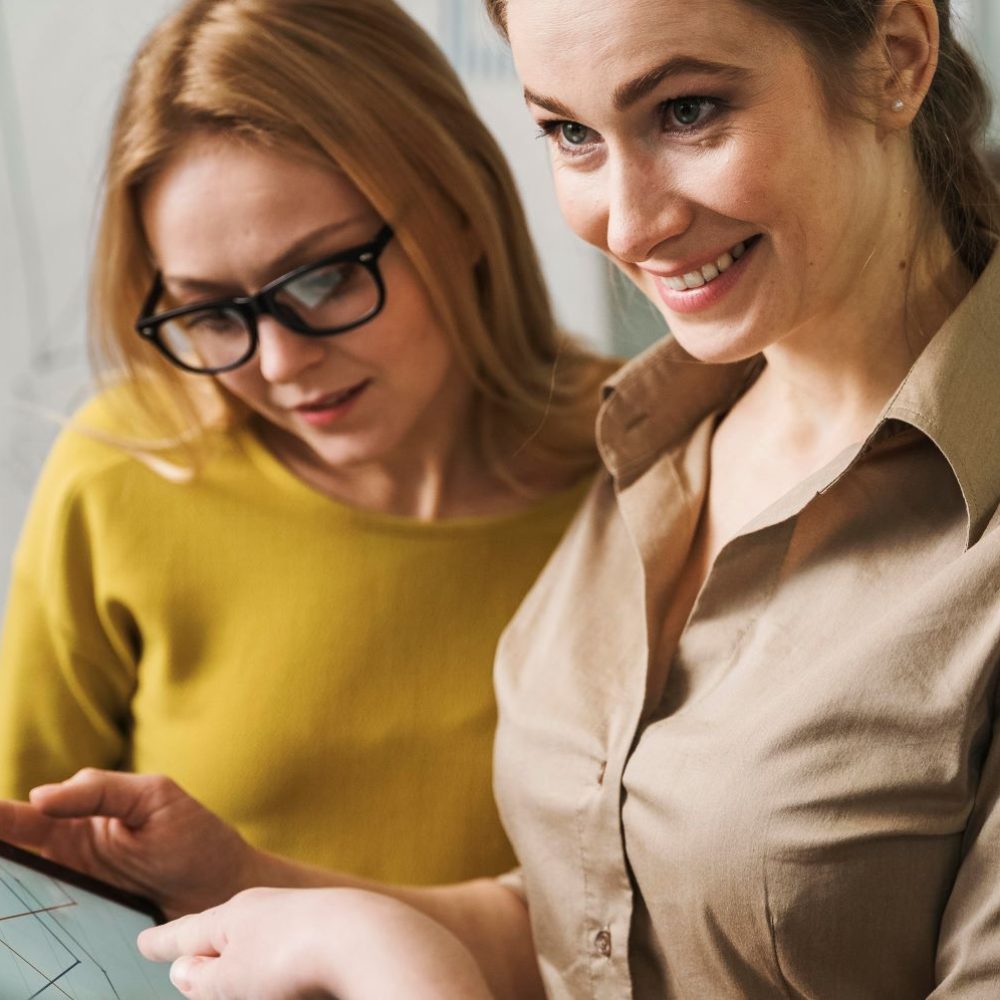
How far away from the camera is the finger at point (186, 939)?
978 millimetres

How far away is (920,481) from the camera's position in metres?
1.03

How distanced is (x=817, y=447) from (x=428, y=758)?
0.56 m

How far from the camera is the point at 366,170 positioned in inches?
53.7

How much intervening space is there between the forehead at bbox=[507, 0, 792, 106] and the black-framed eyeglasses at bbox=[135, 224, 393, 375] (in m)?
0.45

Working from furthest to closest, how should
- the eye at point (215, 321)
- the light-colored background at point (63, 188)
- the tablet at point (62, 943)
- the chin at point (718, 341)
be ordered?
the light-colored background at point (63, 188) < the eye at point (215, 321) < the chin at point (718, 341) < the tablet at point (62, 943)

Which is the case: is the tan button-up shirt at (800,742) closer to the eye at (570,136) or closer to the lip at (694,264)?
the lip at (694,264)

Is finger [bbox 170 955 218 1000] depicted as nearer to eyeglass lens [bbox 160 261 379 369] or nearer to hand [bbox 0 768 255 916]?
hand [bbox 0 768 255 916]

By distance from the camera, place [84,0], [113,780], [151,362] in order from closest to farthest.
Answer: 1. [113,780]
2. [151,362]
3. [84,0]

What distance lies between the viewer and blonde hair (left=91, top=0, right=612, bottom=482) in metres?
1.36

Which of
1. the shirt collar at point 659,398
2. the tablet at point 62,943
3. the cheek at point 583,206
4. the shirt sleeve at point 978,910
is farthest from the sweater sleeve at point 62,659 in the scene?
the shirt sleeve at point 978,910

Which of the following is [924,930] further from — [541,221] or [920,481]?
[541,221]

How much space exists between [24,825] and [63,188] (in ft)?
3.75

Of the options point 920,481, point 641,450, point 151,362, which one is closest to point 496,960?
point 641,450

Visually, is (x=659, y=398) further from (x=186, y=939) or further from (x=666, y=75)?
→ (x=186, y=939)
